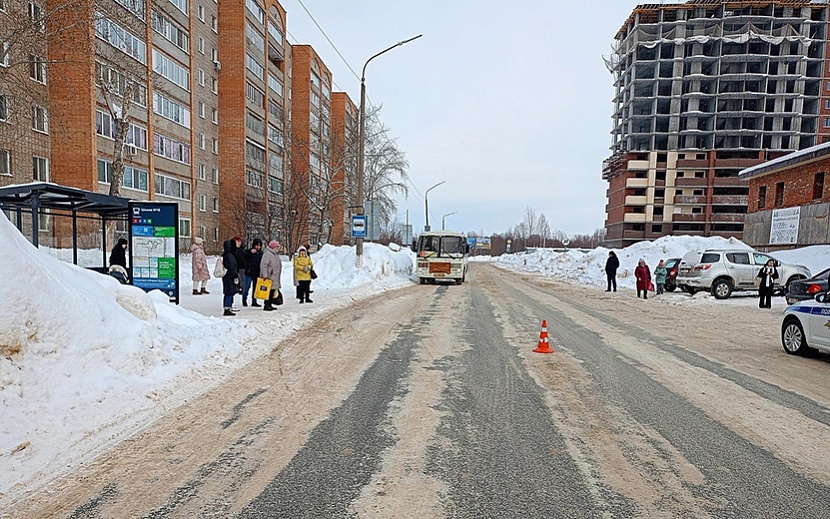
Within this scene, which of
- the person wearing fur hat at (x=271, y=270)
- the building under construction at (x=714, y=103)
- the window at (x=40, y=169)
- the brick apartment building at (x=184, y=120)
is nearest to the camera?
the person wearing fur hat at (x=271, y=270)

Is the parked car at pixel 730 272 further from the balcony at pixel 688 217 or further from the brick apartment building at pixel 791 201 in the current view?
the balcony at pixel 688 217

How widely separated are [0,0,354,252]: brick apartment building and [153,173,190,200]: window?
0.25 ft

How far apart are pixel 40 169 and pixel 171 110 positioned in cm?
1274

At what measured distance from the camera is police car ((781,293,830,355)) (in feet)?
26.5

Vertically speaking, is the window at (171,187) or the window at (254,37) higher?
the window at (254,37)

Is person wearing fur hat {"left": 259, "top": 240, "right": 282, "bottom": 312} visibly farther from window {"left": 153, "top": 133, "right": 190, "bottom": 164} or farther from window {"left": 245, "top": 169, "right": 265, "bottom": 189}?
window {"left": 245, "top": 169, "right": 265, "bottom": 189}

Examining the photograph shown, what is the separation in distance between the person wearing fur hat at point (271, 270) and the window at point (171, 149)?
27207 millimetres

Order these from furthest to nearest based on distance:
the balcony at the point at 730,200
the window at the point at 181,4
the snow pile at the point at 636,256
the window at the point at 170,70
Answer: the balcony at the point at 730,200 → the window at the point at 181,4 → the window at the point at 170,70 → the snow pile at the point at 636,256

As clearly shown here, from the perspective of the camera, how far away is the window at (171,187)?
36.0 meters

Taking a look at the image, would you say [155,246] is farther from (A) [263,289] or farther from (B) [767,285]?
(B) [767,285]

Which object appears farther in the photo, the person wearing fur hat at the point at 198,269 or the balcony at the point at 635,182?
the balcony at the point at 635,182

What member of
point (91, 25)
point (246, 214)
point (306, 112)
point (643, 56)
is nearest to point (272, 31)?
point (306, 112)

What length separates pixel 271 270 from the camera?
13.1 m

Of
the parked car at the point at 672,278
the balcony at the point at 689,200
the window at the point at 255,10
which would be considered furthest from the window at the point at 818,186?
the balcony at the point at 689,200
